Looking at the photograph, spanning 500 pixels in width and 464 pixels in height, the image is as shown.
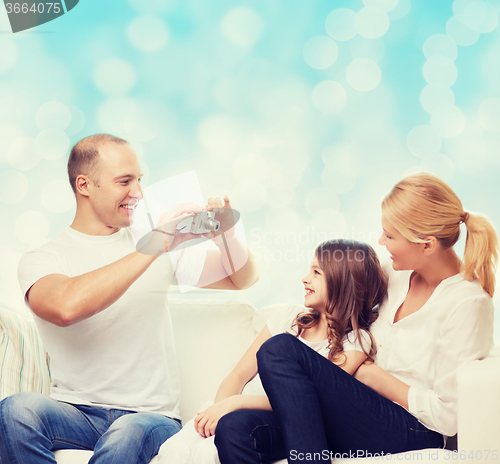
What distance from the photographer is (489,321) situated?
1038 millimetres

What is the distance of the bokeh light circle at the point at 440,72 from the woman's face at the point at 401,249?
92 cm

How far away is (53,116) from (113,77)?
0.29 meters

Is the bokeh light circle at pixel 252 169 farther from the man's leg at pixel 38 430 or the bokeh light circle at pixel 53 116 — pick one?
the man's leg at pixel 38 430

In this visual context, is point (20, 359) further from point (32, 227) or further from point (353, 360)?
point (353, 360)

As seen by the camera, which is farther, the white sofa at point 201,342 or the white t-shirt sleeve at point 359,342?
the white sofa at point 201,342

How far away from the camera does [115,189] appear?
4.36ft

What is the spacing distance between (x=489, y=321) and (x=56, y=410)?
1.02m

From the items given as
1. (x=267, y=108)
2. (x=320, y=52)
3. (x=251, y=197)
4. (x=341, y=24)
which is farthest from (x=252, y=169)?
→ (x=341, y=24)

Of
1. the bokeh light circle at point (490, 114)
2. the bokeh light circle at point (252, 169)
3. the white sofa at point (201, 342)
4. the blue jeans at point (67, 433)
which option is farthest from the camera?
the bokeh light circle at point (252, 169)

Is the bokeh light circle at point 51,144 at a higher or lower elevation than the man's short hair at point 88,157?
higher

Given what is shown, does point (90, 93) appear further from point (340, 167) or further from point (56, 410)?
point (56, 410)

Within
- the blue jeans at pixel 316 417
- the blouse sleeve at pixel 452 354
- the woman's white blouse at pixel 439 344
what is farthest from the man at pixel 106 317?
the blouse sleeve at pixel 452 354

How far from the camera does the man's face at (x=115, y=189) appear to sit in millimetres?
1333

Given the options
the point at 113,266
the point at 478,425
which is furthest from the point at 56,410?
the point at 478,425
